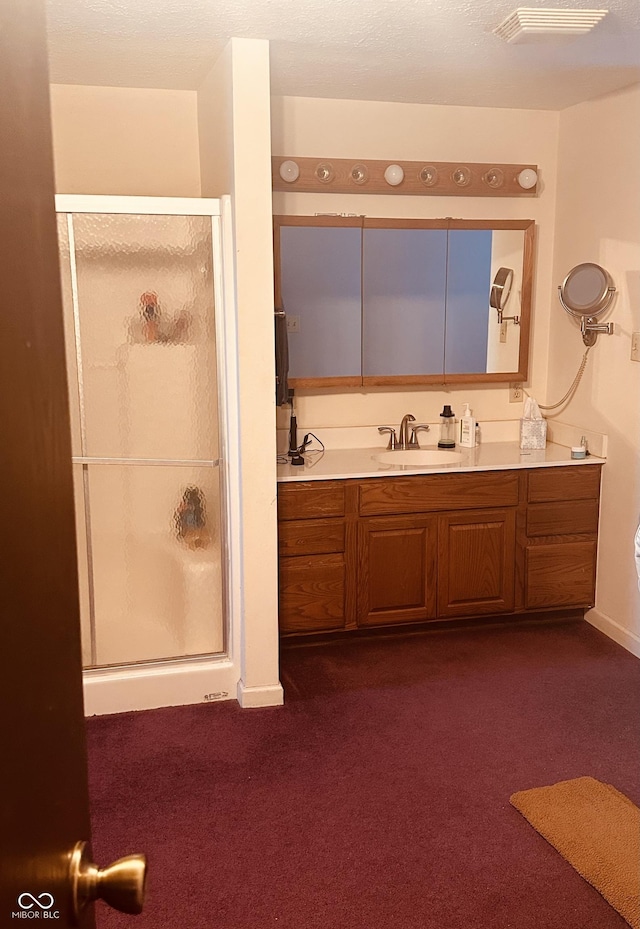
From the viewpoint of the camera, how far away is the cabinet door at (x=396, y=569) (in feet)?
11.8

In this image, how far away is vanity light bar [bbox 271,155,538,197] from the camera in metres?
3.72

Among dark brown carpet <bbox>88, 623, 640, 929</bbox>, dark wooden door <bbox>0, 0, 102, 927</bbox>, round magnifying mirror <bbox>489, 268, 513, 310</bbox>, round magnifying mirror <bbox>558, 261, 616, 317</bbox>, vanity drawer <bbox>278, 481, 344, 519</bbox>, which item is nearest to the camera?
dark wooden door <bbox>0, 0, 102, 927</bbox>

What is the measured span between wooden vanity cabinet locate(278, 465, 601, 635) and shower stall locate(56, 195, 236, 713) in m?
0.41

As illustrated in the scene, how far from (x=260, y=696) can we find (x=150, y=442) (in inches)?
41.0

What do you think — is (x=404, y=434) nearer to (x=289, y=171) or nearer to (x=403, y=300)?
(x=403, y=300)

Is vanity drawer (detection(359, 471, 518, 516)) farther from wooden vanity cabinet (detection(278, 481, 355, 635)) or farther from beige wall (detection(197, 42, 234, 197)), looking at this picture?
beige wall (detection(197, 42, 234, 197))

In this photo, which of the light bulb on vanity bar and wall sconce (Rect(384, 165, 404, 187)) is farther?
wall sconce (Rect(384, 165, 404, 187))

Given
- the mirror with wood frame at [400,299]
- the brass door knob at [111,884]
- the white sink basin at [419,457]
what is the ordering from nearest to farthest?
the brass door knob at [111,884]
the mirror with wood frame at [400,299]
the white sink basin at [419,457]

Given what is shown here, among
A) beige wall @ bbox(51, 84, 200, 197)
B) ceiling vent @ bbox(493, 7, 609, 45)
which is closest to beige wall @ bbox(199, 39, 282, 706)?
beige wall @ bbox(51, 84, 200, 197)

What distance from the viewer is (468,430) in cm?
403

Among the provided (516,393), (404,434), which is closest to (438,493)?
(404,434)

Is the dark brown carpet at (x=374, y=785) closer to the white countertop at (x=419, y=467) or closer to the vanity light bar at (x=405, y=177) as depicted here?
the white countertop at (x=419, y=467)

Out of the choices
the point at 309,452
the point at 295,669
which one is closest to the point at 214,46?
the point at 309,452

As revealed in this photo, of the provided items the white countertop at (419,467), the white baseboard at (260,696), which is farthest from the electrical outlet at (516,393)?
the white baseboard at (260,696)
